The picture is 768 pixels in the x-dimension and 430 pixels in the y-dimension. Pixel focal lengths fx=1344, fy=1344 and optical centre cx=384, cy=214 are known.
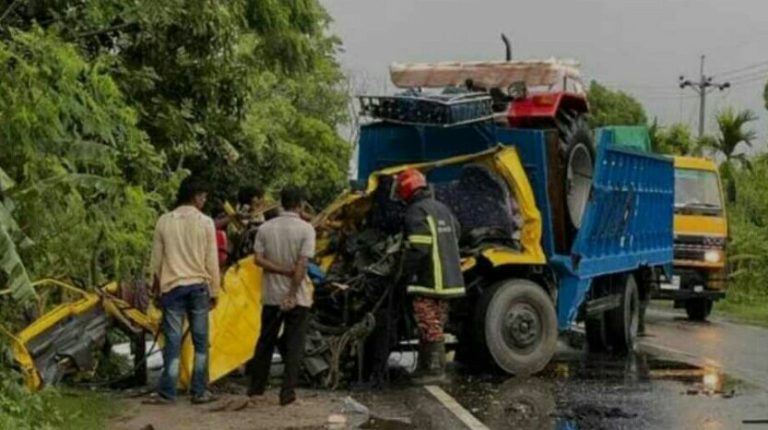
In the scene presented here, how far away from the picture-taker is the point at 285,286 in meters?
10.3

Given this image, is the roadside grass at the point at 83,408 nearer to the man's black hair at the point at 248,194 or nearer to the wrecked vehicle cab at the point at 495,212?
the wrecked vehicle cab at the point at 495,212

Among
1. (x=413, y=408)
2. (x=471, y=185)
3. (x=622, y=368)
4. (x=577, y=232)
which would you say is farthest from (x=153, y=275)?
(x=622, y=368)

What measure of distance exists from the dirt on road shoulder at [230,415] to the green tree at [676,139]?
2925 cm

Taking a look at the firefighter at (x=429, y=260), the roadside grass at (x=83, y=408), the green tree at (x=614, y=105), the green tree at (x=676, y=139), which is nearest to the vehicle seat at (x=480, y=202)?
the firefighter at (x=429, y=260)

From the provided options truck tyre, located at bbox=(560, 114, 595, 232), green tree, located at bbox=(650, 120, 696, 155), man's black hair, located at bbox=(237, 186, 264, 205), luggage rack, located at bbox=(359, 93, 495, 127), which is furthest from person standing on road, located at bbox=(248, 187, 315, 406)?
green tree, located at bbox=(650, 120, 696, 155)

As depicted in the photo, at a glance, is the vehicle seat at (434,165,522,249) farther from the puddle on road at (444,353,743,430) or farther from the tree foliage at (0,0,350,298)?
the tree foliage at (0,0,350,298)

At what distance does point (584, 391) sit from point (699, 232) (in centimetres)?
1182

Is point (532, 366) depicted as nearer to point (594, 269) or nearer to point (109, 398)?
point (594, 269)

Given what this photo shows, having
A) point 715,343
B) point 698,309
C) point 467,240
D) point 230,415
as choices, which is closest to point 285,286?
point 230,415

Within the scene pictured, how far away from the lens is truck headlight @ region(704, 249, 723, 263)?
2289 cm

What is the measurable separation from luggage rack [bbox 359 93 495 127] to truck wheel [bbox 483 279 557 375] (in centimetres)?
161

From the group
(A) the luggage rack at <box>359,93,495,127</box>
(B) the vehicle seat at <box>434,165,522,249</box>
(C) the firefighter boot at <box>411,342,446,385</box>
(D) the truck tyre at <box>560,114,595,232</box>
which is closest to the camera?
(C) the firefighter boot at <box>411,342,446,385</box>

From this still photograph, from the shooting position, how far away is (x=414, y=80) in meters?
14.4

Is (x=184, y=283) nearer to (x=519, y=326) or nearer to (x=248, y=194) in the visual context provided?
(x=248, y=194)
